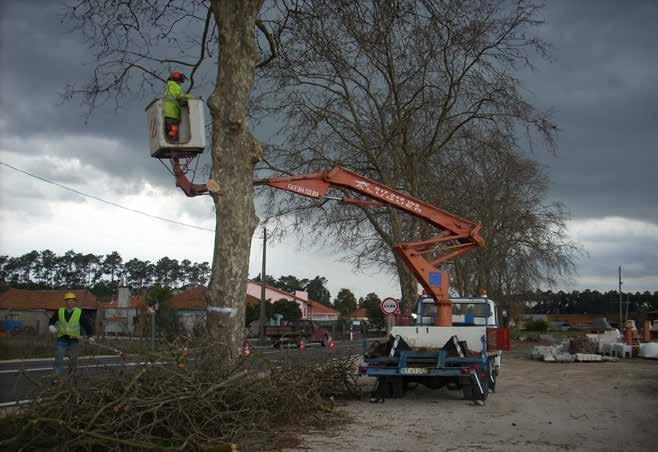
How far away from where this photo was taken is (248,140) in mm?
10602

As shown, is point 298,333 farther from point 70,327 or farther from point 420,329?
point 70,327

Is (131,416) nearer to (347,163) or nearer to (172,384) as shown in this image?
(172,384)

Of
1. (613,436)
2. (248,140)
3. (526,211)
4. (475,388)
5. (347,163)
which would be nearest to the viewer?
(613,436)

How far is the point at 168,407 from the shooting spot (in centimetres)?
725

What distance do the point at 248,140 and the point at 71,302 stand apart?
454 cm

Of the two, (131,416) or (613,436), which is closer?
(131,416)

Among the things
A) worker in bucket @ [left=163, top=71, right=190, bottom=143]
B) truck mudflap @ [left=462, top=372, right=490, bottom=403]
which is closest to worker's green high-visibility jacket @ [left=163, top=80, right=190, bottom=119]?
worker in bucket @ [left=163, top=71, right=190, bottom=143]

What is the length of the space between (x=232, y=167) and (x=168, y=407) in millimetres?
4196

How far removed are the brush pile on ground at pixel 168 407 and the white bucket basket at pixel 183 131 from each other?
270cm

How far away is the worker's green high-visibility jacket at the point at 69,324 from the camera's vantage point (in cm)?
→ 1147

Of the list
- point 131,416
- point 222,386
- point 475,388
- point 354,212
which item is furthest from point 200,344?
point 354,212

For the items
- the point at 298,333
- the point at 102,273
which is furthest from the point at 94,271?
the point at 298,333

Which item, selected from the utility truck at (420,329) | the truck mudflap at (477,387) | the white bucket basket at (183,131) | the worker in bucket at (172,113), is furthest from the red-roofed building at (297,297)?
the worker in bucket at (172,113)

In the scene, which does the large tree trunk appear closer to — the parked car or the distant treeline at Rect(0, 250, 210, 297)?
the parked car
